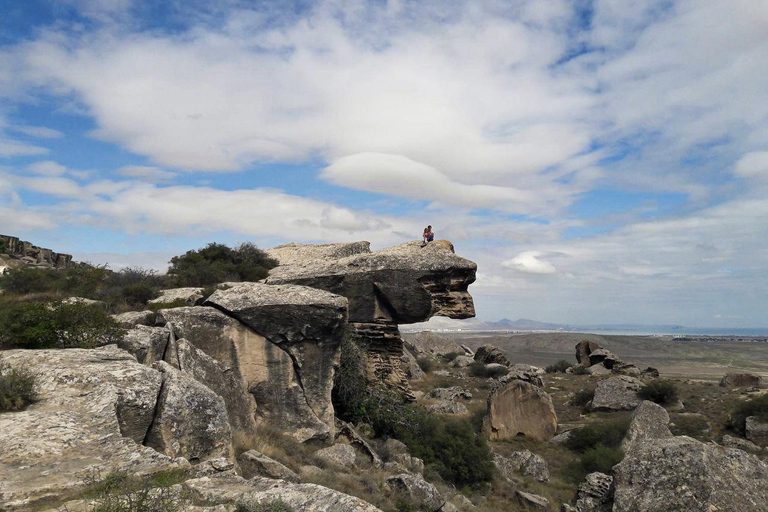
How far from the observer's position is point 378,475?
12211 mm

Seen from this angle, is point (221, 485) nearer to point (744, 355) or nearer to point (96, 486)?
point (96, 486)

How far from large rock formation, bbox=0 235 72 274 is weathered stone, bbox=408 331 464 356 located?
32.9m

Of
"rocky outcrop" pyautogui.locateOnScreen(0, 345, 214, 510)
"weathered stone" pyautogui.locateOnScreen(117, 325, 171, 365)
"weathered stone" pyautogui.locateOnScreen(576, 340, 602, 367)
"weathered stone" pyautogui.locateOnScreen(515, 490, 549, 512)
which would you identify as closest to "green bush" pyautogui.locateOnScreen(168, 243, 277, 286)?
"weathered stone" pyautogui.locateOnScreen(117, 325, 171, 365)

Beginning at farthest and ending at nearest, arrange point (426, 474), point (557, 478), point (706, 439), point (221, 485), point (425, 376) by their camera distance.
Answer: point (425, 376) < point (706, 439) < point (557, 478) < point (426, 474) < point (221, 485)

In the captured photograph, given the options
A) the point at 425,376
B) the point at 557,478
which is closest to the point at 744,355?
the point at 425,376

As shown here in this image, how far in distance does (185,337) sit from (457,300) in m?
10.8

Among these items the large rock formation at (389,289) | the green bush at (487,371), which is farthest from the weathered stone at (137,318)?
the green bush at (487,371)

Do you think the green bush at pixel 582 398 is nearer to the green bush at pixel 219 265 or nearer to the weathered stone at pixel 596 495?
the weathered stone at pixel 596 495

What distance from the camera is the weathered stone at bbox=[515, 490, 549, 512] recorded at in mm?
14638

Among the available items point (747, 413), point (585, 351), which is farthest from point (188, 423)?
point (585, 351)

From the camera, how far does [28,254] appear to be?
36.4m

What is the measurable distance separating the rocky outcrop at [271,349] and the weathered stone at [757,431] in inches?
759

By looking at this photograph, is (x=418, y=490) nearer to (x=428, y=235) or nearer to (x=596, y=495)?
(x=596, y=495)

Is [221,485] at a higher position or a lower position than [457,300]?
lower
